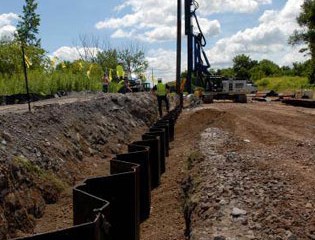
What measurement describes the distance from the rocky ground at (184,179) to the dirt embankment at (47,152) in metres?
0.02

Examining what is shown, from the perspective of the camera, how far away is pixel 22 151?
24.8 ft

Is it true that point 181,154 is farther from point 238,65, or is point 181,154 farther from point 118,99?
point 238,65

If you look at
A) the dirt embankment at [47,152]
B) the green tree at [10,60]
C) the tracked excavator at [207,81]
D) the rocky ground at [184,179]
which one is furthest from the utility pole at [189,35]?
the rocky ground at [184,179]

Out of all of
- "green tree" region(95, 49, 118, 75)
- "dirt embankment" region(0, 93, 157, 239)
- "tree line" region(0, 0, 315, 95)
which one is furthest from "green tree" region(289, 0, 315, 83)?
"dirt embankment" region(0, 93, 157, 239)

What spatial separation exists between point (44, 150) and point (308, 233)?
4.89 meters

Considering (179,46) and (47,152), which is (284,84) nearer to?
(179,46)

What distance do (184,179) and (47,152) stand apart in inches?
92.1

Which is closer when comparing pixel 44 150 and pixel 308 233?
pixel 308 233

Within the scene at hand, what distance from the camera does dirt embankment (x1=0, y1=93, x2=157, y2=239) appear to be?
620 centimetres

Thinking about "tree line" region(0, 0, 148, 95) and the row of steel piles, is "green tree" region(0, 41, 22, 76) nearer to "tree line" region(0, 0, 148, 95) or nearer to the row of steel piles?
"tree line" region(0, 0, 148, 95)

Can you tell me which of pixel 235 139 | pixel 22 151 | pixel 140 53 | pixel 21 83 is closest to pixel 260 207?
pixel 22 151

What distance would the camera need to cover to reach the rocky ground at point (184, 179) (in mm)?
5309

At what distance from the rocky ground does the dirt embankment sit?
20 millimetres

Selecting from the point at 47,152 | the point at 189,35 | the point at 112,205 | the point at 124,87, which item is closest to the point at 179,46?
the point at 189,35
